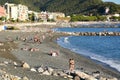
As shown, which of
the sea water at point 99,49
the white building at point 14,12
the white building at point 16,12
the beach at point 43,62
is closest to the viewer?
the beach at point 43,62

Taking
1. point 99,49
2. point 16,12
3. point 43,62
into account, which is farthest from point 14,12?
point 43,62

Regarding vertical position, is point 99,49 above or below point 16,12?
above

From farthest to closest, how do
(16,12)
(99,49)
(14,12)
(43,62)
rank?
(16,12) → (14,12) → (99,49) → (43,62)

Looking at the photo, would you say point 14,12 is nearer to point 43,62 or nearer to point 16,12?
point 16,12

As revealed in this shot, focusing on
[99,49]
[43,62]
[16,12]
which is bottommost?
[16,12]

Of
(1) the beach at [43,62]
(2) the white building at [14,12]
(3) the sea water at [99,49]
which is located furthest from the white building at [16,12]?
(1) the beach at [43,62]

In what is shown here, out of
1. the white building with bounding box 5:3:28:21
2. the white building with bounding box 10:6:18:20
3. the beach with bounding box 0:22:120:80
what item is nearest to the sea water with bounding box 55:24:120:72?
the beach with bounding box 0:22:120:80

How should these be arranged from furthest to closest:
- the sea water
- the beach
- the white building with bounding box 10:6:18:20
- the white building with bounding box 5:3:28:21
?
the white building with bounding box 10:6:18:20, the white building with bounding box 5:3:28:21, the sea water, the beach

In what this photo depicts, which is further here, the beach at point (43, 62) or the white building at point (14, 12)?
the white building at point (14, 12)

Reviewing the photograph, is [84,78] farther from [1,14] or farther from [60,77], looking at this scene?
[1,14]

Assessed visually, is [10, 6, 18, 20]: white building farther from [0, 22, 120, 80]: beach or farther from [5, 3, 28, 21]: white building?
[0, 22, 120, 80]: beach

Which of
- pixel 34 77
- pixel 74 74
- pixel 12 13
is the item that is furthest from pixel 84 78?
pixel 12 13

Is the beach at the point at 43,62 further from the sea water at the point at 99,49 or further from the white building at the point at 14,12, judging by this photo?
the white building at the point at 14,12

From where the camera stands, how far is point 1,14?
146 metres
